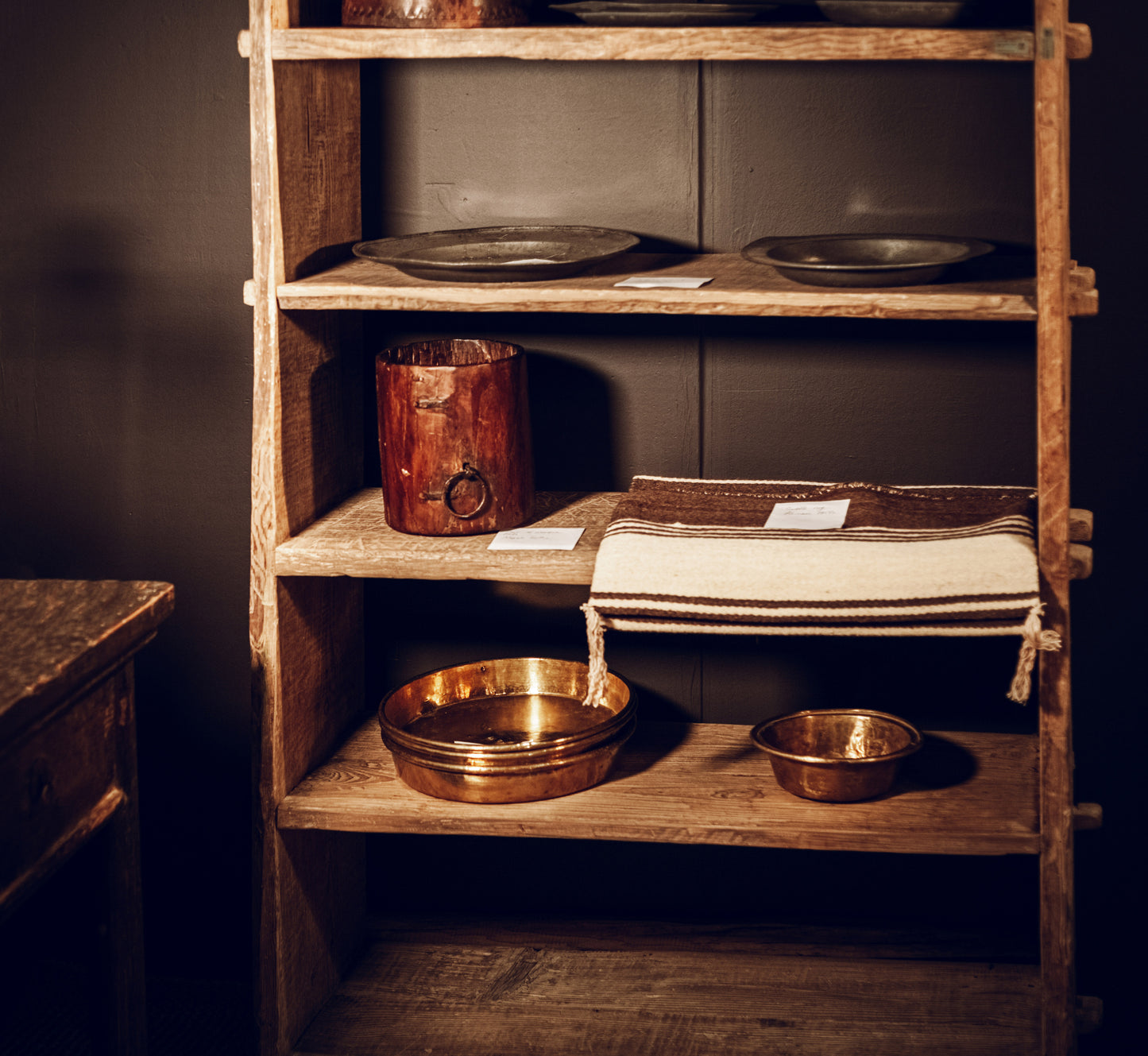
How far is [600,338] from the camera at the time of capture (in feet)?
7.20

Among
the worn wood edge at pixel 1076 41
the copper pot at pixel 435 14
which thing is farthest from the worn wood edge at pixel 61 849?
the worn wood edge at pixel 1076 41

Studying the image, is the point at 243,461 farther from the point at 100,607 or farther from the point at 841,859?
the point at 841,859

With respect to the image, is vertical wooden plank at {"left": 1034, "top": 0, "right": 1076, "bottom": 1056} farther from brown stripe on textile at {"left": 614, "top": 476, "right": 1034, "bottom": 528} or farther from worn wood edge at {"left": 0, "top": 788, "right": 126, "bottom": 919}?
worn wood edge at {"left": 0, "top": 788, "right": 126, "bottom": 919}

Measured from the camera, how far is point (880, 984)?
7.09ft

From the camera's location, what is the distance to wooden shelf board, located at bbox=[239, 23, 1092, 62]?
160 cm

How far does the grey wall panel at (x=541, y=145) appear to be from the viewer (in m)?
2.09

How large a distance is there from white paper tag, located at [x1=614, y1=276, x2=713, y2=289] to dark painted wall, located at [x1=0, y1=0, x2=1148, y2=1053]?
30 cm

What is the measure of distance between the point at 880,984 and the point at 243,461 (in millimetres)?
1438

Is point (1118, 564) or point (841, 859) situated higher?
point (1118, 564)

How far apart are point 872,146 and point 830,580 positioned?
0.78 m

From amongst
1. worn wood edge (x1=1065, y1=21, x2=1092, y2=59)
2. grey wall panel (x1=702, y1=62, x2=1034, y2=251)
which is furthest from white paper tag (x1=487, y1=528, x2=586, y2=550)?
worn wood edge (x1=1065, y1=21, x2=1092, y2=59)

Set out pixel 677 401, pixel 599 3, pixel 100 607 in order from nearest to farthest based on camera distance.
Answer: pixel 100 607 → pixel 599 3 → pixel 677 401

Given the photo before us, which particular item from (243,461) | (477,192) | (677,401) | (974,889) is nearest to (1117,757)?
(974,889)

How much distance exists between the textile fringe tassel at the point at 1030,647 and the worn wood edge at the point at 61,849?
1094 mm
